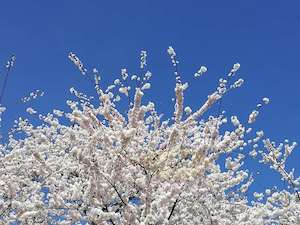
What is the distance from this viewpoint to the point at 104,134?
8.25 metres

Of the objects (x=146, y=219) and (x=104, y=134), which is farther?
(x=104, y=134)

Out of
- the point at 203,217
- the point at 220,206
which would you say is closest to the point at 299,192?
the point at 220,206

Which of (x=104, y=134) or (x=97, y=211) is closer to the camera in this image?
(x=97, y=211)

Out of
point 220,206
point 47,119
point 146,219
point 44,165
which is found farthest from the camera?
point 47,119

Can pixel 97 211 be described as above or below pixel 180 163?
below

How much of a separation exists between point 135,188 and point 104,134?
3.52ft

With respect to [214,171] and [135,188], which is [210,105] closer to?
[214,171]

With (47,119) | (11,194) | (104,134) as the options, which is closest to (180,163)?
(104,134)

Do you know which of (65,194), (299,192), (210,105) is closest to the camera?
(65,194)

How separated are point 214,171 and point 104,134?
241 centimetres

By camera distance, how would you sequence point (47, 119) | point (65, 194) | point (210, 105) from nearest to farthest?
1. point (65, 194)
2. point (210, 105)
3. point (47, 119)

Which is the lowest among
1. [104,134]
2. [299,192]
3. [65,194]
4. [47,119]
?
[65,194]

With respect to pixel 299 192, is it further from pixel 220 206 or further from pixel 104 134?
pixel 104 134

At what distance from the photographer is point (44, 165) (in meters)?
8.08
